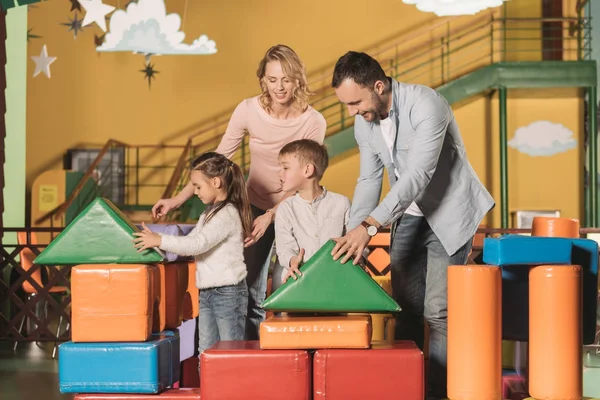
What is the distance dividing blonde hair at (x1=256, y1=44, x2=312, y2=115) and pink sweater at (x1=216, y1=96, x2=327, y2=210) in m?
0.05

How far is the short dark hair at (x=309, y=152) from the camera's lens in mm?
3373

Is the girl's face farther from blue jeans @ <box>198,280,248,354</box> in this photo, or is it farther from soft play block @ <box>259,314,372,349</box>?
soft play block @ <box>259,314,372,349</box>

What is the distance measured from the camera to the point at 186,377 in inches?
150

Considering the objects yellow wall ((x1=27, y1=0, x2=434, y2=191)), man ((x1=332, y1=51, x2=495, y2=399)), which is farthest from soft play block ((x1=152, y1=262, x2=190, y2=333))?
yellow wall ((x1=27, y1=0, x2=434, y2=191))

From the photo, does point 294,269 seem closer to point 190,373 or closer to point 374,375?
point 374,375

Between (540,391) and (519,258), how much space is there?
0.46 metres

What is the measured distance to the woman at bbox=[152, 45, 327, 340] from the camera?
3559 mm

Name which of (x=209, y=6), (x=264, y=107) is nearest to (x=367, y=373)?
(x=264, y=107)

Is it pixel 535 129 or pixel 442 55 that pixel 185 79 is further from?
pixel 535 129

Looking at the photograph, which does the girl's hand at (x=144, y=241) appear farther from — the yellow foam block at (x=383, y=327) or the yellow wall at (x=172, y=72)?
the yellow wall at (x=172, y=72)

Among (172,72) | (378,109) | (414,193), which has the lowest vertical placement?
(414,193)

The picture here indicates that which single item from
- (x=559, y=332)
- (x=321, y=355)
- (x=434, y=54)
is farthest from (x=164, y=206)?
(x=434, y=54)

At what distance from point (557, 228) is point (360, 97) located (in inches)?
51.7

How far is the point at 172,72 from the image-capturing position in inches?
442
